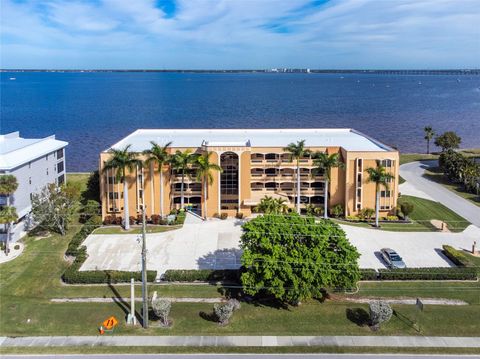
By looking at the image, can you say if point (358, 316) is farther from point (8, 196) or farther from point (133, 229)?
point (8, 196)

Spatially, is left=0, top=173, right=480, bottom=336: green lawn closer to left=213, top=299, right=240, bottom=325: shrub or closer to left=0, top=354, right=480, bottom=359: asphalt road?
left=213, top=299, right=240, bottom=325: shrub

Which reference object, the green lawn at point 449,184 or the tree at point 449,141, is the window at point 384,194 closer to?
the green lawn at point 449,184

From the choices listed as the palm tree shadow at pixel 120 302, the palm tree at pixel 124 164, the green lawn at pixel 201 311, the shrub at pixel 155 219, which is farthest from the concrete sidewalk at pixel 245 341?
the shrub at pixel 155 219

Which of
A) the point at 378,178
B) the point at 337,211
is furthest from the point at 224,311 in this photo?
the point at 337,211

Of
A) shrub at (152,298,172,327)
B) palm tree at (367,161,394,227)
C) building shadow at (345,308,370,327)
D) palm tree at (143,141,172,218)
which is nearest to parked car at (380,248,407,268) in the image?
building shadow at (345,308,370,327)

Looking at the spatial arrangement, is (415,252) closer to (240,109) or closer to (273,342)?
(273,342)

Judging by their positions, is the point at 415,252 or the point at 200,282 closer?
the point at 200,282

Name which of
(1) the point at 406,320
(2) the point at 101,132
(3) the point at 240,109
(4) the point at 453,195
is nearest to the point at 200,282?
(1) the point at 406,320

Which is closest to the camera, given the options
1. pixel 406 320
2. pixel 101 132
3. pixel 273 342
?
pixel 273 342
